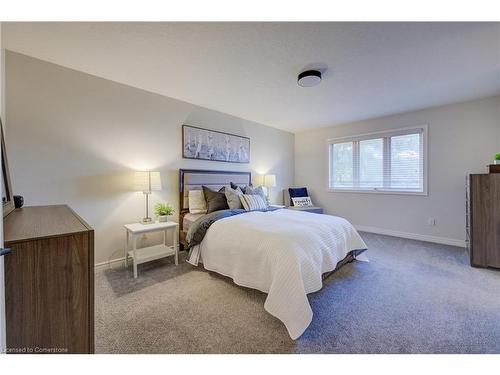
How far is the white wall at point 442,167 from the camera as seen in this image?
3195 millimetres

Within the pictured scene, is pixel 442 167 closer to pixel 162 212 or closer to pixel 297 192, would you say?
pixel 297 192

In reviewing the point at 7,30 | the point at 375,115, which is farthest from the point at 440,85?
the point at 7,30

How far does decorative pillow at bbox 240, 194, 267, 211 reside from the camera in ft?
9.98

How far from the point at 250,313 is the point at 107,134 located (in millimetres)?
2575

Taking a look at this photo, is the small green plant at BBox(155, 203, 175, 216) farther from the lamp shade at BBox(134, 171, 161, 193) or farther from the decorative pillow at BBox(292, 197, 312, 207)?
the decorative pillow at BBox(292, 197, 312, 207)

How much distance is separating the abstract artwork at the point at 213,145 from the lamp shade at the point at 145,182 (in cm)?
75

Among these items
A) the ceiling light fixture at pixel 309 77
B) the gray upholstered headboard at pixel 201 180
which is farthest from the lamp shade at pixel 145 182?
the ceiling light fixture at pixel 309 77

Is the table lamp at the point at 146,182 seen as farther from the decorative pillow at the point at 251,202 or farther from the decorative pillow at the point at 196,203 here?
the decorative pillow at the point at 251,202

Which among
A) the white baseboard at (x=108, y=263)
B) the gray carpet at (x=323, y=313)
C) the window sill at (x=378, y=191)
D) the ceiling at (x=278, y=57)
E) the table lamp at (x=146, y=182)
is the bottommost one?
the gray carpet at (x=323, y=313)

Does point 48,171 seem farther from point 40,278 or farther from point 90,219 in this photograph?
point 40,278

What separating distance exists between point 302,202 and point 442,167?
2.48 meters

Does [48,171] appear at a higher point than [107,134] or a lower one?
lower

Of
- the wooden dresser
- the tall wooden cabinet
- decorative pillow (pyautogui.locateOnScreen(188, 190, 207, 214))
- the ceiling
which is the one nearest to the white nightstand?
decorative pillow (pyautogui.locateOnScreen(188, 190, 207, 214))

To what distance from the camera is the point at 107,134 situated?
2.60 meters
